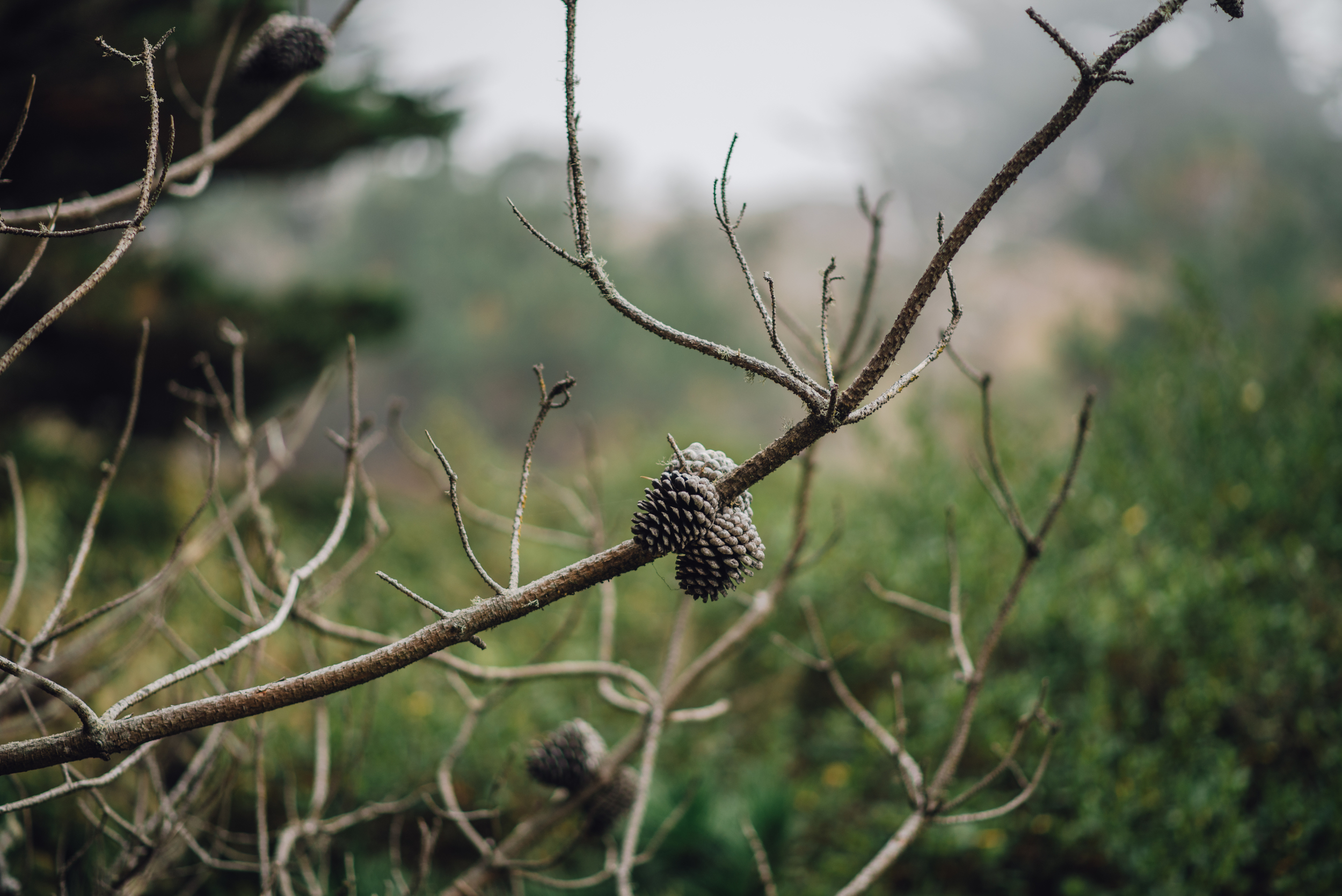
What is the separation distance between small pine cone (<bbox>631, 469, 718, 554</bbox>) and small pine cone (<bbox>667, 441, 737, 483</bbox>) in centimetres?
3

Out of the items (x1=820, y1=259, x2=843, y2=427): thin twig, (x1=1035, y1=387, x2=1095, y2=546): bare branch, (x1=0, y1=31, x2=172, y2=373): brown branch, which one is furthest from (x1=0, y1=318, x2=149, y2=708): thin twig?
(x1=1035, y1=387, x2=1095, y2=546): bare branch

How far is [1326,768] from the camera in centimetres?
185

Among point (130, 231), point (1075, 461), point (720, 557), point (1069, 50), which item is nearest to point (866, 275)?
point (1075, 461)

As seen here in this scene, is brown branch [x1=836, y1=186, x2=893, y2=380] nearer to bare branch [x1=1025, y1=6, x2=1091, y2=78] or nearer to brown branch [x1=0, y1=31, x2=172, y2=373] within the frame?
bare branch [x1=1025, y1=6, x2=1091, y2=78]

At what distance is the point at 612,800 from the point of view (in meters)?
1.29

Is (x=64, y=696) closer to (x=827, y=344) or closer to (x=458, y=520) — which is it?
(x=458, y=520)

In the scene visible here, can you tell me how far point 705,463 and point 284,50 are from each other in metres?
1.06

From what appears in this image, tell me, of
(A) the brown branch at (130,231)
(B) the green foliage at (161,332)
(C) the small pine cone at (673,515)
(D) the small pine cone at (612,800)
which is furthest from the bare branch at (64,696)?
(B) the green foliage at (161,332)

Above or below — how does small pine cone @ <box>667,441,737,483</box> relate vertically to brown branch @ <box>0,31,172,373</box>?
below

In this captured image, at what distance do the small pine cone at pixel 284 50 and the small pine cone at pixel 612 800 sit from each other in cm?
131

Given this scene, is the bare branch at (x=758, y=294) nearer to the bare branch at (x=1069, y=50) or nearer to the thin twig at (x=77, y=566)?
the bare branch at (x=1069, y=50)

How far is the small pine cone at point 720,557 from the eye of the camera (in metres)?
0.68

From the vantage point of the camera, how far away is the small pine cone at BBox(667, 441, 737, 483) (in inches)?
27.7

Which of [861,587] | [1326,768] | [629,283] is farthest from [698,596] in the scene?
[629,283]
